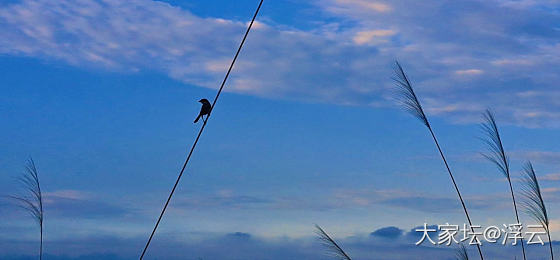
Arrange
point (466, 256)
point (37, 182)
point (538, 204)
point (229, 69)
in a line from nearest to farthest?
point (229, 69)
point (466, 256)
point (538, 204)
point (37, 182)

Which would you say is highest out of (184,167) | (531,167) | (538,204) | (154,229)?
(531,167)

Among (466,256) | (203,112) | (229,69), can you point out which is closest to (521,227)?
(466,256)

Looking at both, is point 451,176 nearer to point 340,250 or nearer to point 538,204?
point 538,204

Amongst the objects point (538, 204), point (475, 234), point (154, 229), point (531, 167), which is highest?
point (531, 167)

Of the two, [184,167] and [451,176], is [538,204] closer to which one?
[451,176]

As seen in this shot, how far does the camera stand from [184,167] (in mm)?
2832

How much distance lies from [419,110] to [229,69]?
219cm

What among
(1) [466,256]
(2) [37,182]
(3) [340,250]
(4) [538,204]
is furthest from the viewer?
(2) [37,182]

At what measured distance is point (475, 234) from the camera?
4.75 m

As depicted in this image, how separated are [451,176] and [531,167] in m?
0.92

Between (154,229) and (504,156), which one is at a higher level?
(504,156)

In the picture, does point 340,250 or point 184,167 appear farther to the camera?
point 340,250

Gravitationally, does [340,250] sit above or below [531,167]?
below

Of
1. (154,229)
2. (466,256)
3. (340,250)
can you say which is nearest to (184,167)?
(154,229)
